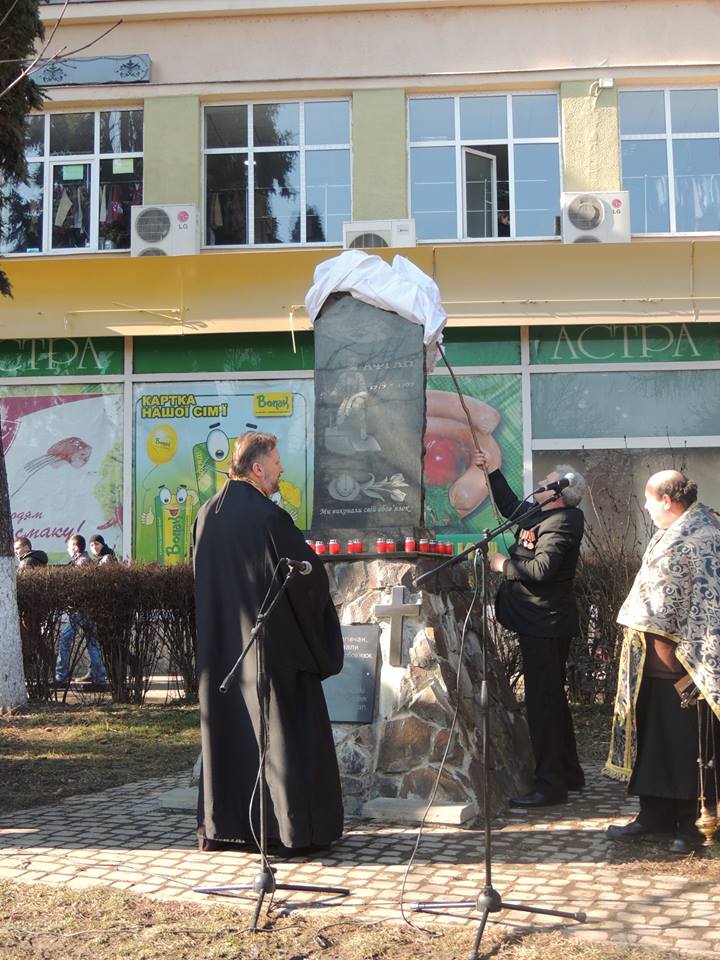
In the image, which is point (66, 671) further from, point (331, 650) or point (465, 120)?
point (465, 120)

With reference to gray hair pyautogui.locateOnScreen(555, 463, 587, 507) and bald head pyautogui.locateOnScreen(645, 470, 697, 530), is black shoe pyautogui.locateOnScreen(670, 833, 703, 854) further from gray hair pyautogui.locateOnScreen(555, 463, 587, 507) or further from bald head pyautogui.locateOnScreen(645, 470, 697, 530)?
gray hair pyautogui.locateOnScreen(555, 463, 587, 507)

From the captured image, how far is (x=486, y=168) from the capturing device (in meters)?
16.5

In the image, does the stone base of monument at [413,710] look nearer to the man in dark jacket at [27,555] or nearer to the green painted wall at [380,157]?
the man in dark jacket at [27,555]

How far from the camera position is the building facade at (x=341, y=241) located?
51.6ft

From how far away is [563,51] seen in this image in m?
16.3

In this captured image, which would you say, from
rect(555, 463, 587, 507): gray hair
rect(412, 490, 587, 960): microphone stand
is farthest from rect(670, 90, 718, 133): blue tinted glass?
rect(412, 490, 587, 960): microphone stand


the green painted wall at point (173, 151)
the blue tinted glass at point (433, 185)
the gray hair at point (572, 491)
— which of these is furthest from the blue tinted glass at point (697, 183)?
the gray hair at point (572, 491)

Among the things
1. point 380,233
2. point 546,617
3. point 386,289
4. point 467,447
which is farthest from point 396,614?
point 380,233

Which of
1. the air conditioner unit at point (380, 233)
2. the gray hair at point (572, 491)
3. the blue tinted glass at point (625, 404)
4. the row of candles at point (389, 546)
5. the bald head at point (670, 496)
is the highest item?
the air conditioner unit at point (380, 233)

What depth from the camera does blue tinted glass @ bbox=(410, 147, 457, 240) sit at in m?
16.4

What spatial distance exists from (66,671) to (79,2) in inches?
427

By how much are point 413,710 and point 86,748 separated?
11.4 ft

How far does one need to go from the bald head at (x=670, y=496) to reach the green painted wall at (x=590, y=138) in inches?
442

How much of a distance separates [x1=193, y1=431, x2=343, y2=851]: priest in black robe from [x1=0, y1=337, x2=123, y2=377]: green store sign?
1152cm
